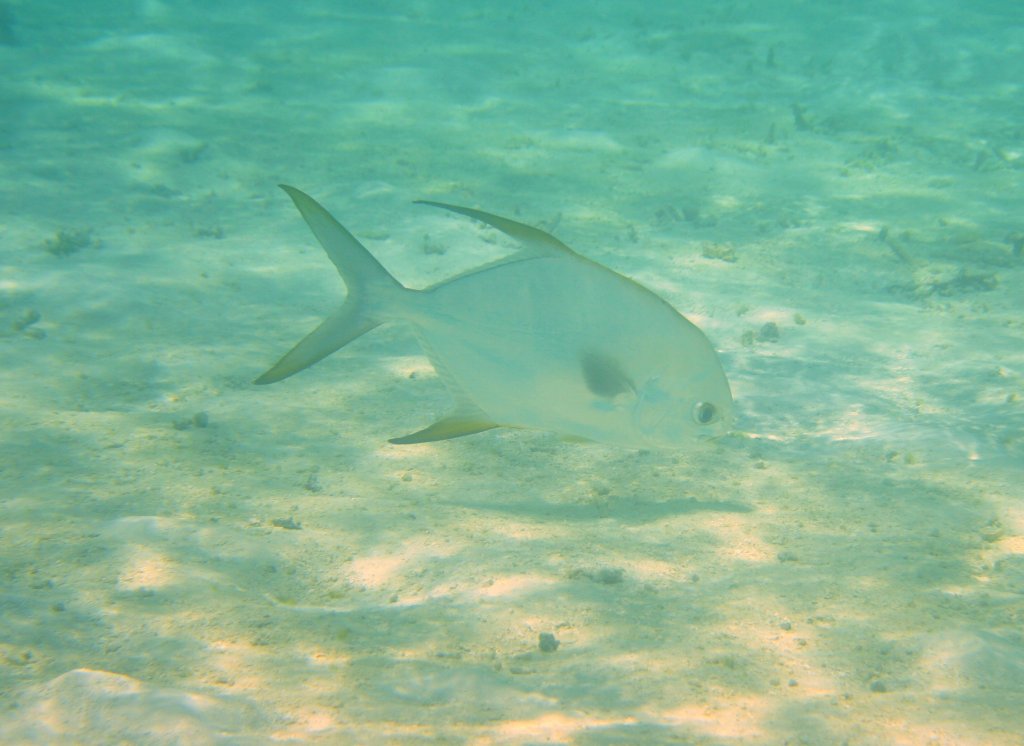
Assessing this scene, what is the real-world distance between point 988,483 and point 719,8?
2172 cm

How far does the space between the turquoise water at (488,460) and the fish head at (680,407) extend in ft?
2.30

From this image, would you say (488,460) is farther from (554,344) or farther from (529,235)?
(529,235)

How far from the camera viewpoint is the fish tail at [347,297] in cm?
235

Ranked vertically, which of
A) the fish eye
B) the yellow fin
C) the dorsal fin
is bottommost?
the yellow fin

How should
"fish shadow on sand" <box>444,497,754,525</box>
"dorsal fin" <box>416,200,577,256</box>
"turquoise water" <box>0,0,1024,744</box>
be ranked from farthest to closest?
"fish shadow on sand" <box>444,497,754,525</box> → "dorsal fin" <box>416,200,577,256</box> → "turquoise water" <box>0,0,1024,744</box>

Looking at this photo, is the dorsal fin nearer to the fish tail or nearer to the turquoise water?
the fish tail

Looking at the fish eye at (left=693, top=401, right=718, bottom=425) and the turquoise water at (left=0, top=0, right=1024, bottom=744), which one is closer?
the turquoise water at (left=0, top=0, right=1024, bottom=744)

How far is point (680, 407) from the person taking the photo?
2.28m

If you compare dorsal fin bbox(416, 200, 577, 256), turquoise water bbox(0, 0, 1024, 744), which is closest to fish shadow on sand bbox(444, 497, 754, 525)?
turquoise water bbox(0, 0, 1024, 744)

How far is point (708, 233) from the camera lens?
7.84 m

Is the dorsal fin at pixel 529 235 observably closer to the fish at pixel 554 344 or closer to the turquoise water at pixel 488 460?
the fish at pixel 554 344

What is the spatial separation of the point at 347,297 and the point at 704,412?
1261mm

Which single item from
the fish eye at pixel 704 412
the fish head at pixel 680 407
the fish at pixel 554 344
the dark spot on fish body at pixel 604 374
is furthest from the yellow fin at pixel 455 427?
the fish eye at pixel 704 412

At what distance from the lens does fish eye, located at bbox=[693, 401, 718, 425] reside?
2.29m
